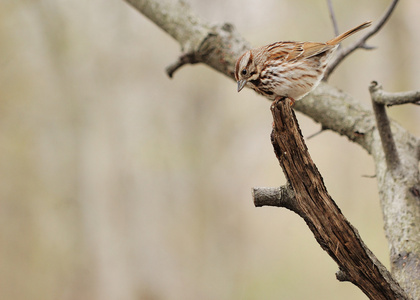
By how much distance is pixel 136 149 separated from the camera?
1018 centimetres

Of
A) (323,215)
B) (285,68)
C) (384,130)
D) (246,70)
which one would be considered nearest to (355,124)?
(384,130)

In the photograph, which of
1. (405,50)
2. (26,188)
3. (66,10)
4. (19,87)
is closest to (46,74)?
(19,87)

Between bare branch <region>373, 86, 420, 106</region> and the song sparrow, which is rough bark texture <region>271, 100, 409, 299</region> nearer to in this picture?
the song sparrow

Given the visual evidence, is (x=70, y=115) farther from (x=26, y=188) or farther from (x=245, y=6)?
(x=245, y=6)

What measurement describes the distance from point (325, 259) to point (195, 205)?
375cm

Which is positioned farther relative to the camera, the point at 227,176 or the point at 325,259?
the point at 325,259

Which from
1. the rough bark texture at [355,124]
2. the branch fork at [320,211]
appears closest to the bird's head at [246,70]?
the branch fork at [320,211]

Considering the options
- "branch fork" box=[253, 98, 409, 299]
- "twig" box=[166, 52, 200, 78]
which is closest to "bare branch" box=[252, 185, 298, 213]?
"branch fork" box=[253, 98, 409, 299]

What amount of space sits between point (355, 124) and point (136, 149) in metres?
6.65

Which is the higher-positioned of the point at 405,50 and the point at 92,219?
the point at 405,50

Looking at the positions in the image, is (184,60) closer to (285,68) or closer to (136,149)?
(285,68)

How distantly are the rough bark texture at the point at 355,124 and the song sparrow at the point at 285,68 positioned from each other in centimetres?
80

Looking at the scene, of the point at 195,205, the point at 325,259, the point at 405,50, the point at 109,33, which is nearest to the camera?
the point at 405,50

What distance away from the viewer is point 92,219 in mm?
10250
